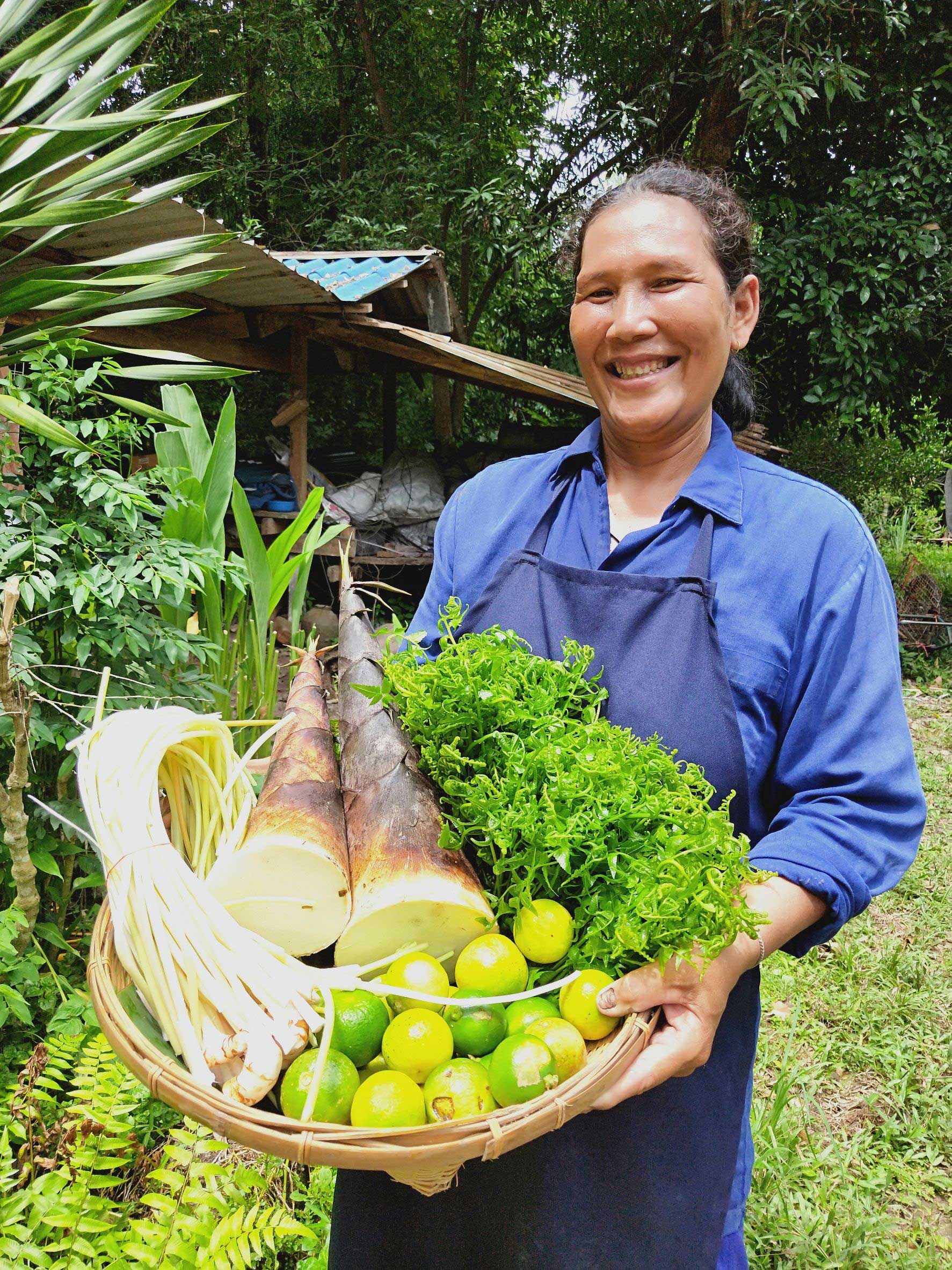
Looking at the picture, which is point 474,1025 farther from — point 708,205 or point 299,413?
point 299,413

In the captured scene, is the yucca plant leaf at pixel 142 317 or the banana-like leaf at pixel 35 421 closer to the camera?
the banana-like leaf at pixel 35 421

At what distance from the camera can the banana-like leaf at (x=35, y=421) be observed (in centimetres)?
207

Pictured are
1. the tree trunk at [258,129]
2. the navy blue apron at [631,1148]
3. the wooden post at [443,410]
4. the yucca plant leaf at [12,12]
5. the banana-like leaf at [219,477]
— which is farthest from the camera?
the wooden post at [443,410]

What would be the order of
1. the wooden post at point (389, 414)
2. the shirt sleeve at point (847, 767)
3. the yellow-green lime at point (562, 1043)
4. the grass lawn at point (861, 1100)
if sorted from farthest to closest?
1. the wooden post at point (389, 414)
2. the grass lawn at point (861, 1100)
3. the shirt sleeve at point (847, 767)
4. the yellow-green lime at point (562, 1043)

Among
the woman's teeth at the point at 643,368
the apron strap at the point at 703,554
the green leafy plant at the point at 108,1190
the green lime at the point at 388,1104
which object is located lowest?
the green leafy plant at the point at 108,1190

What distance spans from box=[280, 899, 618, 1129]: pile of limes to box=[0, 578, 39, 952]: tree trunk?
1.31 metres

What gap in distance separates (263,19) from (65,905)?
10264 millimetres

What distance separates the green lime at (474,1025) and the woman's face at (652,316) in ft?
3.27

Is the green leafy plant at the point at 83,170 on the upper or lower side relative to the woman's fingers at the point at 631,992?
upper

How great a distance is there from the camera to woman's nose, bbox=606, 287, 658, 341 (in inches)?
59.1

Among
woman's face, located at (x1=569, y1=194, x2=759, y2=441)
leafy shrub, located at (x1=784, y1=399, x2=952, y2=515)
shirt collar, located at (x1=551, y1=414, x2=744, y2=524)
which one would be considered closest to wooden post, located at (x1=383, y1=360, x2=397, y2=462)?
leafy shrub, located at (x1=784, y1=399, x2=952, y2=515)

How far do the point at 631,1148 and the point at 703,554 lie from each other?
978mm

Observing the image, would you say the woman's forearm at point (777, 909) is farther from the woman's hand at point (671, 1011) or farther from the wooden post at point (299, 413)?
the wooden post at point (299, 413)

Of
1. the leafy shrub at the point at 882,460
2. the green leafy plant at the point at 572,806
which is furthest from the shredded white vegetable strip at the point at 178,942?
the leafy shrub at the point at 882,460
